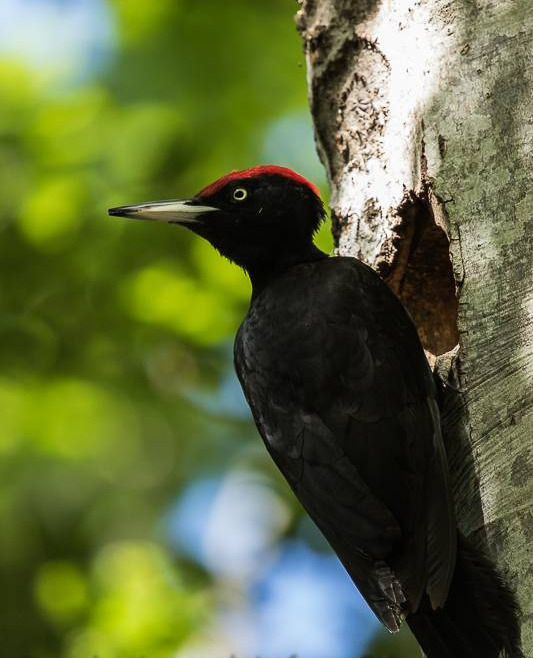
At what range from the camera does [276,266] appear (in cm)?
401

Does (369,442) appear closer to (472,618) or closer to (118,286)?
(472,618)

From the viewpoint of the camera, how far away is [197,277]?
18.5 ft

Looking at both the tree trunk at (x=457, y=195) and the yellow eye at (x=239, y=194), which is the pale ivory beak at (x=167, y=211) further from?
the tree trunk at (x=457, y=195)

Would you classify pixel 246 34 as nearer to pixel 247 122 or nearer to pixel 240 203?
pixel 247 122

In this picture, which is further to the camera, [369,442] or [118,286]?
[118,286]

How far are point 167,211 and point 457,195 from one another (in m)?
1.27

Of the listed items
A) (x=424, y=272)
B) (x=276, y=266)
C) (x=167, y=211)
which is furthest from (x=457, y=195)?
(x=167, y=211)

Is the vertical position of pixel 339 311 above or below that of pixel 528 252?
above

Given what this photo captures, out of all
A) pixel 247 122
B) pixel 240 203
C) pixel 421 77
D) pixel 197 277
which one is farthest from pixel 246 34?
pixel 421 77

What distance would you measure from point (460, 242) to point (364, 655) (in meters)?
3.90

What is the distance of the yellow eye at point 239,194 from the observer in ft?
13.1

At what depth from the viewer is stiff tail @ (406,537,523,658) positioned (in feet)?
8.76

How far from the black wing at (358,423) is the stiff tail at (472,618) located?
73mm

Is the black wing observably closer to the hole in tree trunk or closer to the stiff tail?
the stiff tail
